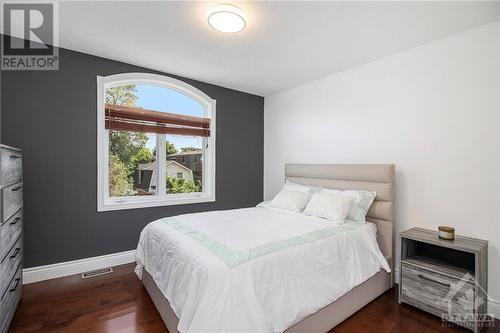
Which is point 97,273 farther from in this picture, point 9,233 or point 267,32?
point 267,32

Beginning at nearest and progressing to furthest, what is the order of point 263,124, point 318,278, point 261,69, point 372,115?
point 318,278
point 372,115
point 261,69
point 263,124

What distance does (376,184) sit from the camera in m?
2.81

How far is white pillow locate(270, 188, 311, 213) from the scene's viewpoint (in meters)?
3.02

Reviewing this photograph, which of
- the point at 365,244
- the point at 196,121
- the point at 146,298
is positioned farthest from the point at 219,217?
the point at 196,121

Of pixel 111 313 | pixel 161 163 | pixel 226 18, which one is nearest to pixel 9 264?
pixel 111 313

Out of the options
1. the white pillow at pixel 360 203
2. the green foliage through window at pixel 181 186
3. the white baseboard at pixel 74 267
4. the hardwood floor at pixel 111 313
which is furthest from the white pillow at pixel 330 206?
the white baseboard at pixel 74 267

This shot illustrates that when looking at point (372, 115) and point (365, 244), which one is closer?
point (365, 244)

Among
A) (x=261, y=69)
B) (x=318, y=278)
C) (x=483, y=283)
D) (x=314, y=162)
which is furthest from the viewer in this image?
(x=314, y=162)

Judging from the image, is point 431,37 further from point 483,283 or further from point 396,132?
point 483,283

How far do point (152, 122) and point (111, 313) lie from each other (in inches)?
90.7

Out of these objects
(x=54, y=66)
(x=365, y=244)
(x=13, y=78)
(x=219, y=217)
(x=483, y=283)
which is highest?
(x=54, y=66)

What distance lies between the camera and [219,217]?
264cm

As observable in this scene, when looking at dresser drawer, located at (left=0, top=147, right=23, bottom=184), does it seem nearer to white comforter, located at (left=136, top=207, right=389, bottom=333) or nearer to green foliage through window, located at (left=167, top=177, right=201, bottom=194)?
white comforter, located at (left=136, top=207, right=389, bottom=333)

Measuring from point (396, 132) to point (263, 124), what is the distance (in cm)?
240
